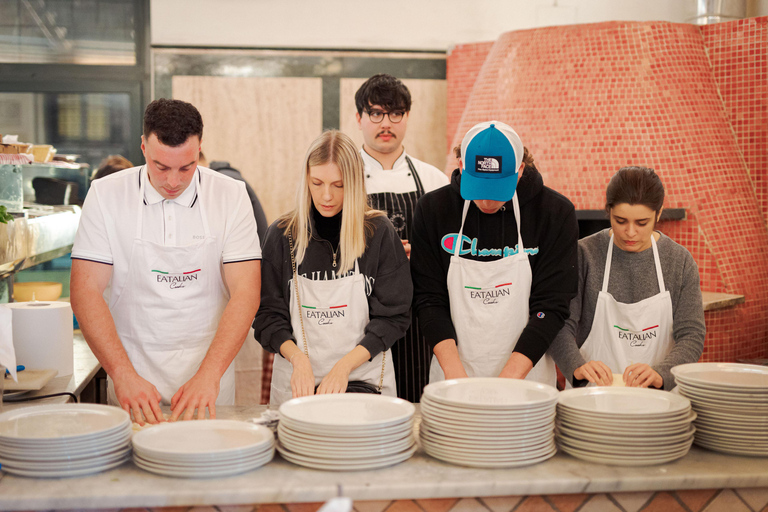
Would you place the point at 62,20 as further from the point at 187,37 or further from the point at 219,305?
the point at 219,305

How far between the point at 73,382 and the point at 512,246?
1466 millimetres

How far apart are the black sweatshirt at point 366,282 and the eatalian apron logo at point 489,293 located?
0.64ft

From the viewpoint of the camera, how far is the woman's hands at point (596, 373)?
76.5 inches

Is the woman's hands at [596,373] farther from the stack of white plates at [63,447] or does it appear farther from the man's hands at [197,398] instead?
the stack of white plates at [63,447]

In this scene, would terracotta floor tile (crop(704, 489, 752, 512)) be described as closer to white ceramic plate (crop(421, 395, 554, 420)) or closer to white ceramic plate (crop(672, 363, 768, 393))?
white ceramic plate (crop(672, 363, 768, 393))

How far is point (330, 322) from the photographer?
2.10 meters

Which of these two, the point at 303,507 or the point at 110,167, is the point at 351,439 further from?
the point at 110,167

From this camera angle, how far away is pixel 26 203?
3736 millimetres

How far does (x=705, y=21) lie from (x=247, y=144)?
362 cm

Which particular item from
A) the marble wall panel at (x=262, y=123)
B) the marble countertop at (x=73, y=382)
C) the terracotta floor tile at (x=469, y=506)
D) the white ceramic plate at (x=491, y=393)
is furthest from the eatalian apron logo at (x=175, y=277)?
the marble wall panel at (x=262, y=123)

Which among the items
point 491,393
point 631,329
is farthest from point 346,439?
point 631,329

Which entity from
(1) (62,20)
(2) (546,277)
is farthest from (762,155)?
(1) (62,20)

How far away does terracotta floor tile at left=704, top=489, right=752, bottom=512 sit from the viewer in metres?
1.41

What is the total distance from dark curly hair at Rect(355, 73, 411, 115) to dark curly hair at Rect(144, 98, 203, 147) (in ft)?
3.67
